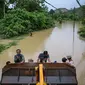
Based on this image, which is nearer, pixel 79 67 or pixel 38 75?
pixel 38 75

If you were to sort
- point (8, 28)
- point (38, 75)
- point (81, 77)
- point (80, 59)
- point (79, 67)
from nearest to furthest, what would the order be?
point (38, 75), point (81, 77), point (79, 67), point (80, 59), point (8, 28)

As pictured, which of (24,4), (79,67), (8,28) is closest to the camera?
(79,67)

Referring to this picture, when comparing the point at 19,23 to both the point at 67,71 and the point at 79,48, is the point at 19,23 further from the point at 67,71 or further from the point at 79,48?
the point at 67,71

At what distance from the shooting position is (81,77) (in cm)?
1297

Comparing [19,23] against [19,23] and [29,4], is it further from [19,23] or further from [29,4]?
[29,4]

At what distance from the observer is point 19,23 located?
30.0 m

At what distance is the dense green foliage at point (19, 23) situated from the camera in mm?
28319

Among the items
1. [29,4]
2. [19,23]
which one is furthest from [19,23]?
[29,4]

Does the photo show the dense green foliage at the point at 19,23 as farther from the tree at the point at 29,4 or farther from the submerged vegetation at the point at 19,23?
the tree at the point at 29,4

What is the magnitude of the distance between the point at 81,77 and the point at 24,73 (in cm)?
555

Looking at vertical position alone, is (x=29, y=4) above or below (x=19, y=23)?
above

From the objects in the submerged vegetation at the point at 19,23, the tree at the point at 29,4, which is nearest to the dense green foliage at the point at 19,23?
the submerged vegetation at the point at 19,23

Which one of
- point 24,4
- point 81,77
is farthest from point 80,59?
point 24,4

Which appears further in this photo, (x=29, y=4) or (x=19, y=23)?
(x=29, y=4)
